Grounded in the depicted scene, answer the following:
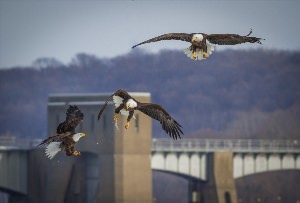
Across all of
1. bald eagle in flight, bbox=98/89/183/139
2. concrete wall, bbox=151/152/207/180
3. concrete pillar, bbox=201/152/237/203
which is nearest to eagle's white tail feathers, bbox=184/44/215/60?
bald eagle in flight, bbox=98/89/183/139

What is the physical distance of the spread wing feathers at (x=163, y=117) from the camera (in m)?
62.7

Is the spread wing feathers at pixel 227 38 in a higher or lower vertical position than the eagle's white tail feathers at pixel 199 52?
higher

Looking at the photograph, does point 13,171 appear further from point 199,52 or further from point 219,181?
point 199,52

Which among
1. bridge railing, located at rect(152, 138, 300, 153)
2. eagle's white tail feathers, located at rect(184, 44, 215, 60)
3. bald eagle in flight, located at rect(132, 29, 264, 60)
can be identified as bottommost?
bridge railing, located at rect(152, 138, 300, 153)

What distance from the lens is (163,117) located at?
6450 cm

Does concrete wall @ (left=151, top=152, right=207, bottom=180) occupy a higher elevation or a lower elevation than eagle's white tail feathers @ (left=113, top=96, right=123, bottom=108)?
lower

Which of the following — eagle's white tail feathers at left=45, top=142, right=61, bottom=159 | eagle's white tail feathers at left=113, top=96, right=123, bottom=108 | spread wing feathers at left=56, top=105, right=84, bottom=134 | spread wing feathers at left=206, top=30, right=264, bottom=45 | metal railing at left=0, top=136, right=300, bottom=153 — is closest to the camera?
eagle's white tail feathers at left=45, top=142, right=61, bottom=159

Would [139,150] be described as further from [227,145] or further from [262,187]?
[262,187]

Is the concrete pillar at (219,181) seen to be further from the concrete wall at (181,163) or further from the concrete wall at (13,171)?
the concrete wall at (13,171)

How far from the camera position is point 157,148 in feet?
442

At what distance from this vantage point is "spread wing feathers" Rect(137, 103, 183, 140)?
62.7 meters

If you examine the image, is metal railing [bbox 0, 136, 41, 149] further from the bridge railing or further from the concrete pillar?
the concrete pillar

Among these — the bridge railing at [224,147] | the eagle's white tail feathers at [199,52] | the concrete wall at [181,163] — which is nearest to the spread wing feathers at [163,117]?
the eagle's white tail feathers at [199,52]

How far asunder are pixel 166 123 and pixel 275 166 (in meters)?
76.6
